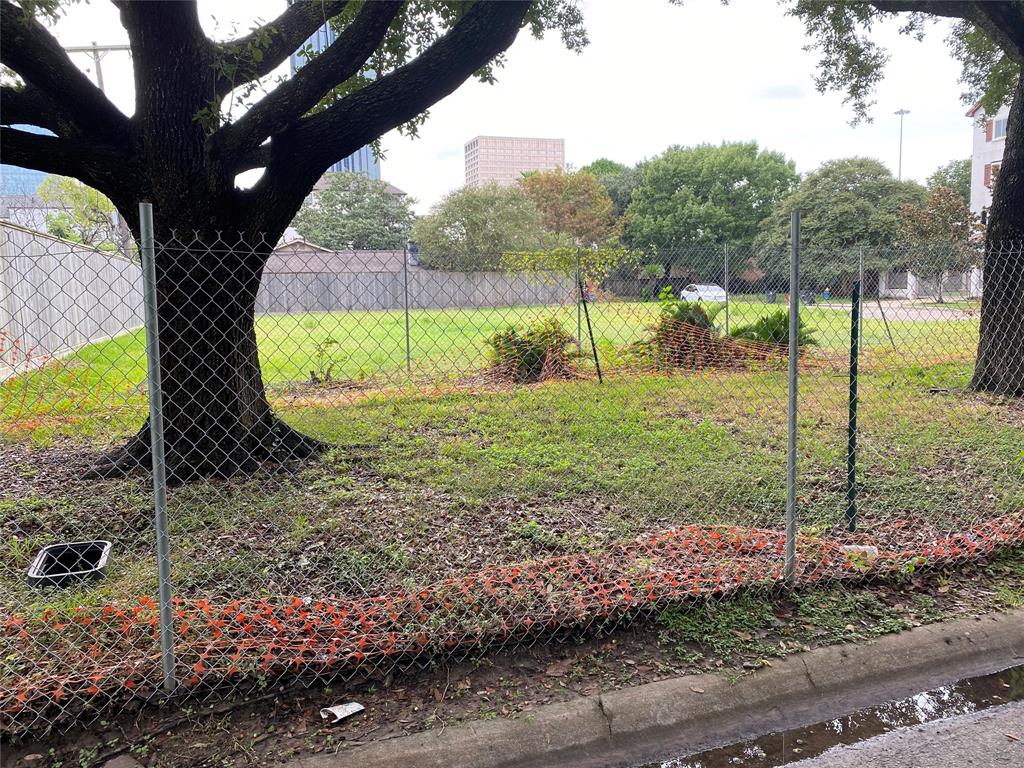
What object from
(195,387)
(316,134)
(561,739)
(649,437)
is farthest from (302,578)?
(649,437)

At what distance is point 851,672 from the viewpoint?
285 cm

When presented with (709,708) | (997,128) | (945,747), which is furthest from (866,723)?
(997,128)

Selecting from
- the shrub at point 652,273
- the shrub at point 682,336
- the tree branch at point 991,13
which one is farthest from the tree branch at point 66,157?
the tree branch at point 991,13

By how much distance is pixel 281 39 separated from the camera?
17.2ft

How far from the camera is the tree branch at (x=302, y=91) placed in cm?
471

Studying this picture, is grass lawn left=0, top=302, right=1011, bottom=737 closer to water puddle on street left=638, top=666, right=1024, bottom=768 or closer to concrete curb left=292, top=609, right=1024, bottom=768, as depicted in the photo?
concrete curb left=292, top=609, right=1024, bottom=768

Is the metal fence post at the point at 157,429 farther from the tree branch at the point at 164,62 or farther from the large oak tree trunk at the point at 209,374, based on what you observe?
the tree branch at the point at 164,62

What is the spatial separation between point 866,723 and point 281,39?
18.3 ft

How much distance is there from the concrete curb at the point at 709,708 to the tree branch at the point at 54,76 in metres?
4.22

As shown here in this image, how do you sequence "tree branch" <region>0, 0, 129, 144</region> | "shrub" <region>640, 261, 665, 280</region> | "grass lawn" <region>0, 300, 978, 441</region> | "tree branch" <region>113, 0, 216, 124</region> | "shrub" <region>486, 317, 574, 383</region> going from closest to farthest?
"tree branch" <region>0, 0, 129, 144</region>
"tree branch" <region>113, 0, 216, 124</region>
"grass lawn" <region>0, 300, 978, 441</region>
"shrub" <region>640, 261, 665, 280</region>
"shrub" <region>486, 317, 574, 383</region>

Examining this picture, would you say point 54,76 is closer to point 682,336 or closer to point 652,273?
point 652,273

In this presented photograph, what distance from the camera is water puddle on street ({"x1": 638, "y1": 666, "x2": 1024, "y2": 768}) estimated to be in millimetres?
2451

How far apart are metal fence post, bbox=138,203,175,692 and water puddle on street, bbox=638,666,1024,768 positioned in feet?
5.76

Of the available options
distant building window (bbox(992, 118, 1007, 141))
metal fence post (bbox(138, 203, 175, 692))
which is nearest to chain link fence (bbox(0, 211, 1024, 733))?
metal fence post (bbox(138, 203, 175, 692))
